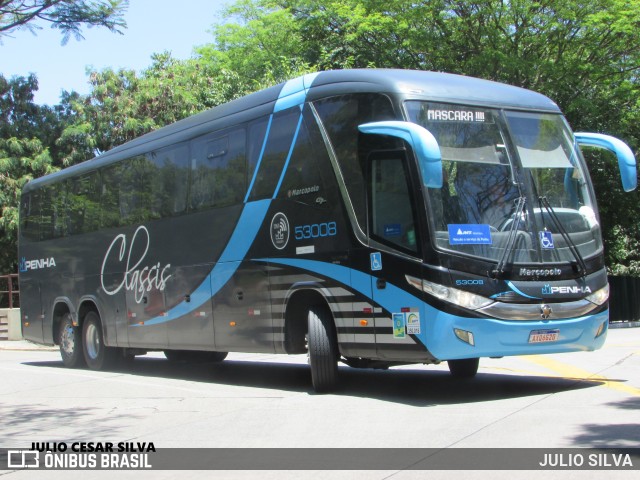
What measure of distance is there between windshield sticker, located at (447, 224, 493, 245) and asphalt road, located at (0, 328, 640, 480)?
180 cm

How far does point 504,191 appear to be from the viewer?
9641 millimetres

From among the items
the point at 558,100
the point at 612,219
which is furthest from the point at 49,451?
the point at 612,219

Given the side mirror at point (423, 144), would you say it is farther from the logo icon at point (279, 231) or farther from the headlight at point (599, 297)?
the headlight at point (599, 297)

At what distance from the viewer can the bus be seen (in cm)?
932

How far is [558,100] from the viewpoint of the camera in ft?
90.9

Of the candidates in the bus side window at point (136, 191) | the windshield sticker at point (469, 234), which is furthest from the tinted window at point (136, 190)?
the windshield sticker at point (469, 234)

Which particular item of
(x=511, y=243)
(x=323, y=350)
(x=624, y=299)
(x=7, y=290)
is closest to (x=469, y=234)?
(x=511, y=243)

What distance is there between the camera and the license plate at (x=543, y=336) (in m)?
9.46

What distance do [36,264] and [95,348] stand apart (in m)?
3.00

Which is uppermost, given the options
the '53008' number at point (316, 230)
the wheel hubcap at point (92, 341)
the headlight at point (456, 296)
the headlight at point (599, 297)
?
the '53008' number at point (316, 230)

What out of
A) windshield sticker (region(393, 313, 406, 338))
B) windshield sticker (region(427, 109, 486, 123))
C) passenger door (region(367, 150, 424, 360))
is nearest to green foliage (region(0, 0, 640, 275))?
windshield sticker (region(427, 109, 486, 123))

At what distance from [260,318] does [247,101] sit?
318 centimetres

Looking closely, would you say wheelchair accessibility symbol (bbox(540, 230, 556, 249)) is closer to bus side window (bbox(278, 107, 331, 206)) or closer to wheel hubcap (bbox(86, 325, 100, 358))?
bus side window (bbox(278, 107, 331, 206))

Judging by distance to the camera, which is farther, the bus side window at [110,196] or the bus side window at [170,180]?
the bus side window at [110,196]
